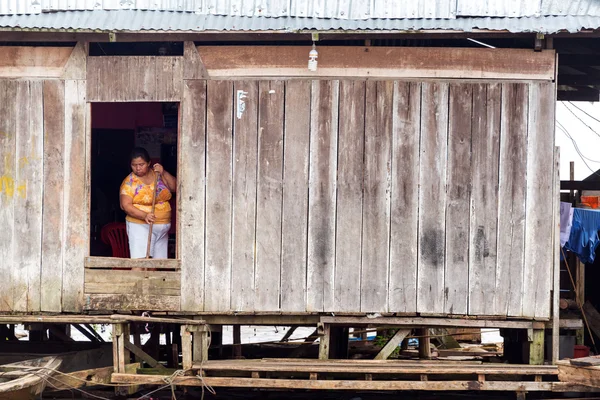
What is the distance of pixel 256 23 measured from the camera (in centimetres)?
950

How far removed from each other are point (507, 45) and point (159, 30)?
372 cm

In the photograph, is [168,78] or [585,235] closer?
[168,78]

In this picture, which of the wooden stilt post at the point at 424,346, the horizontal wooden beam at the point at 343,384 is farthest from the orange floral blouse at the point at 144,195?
the wooden stilt post at the point at 424,346

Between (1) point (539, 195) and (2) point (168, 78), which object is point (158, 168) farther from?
(1) point (539, 195)

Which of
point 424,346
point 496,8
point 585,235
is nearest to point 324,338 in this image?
point 424,346

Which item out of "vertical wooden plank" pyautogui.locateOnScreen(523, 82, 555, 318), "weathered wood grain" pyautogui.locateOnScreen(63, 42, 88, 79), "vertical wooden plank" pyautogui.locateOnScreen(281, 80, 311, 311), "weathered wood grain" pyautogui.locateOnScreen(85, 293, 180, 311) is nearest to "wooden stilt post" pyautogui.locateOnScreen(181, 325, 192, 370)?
"weathered wood grain" pyautogui.locateOnScreen(85, 293, 180, 311)

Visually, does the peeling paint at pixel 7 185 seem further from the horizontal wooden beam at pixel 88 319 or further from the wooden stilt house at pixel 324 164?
the horizontal wooden beam at pixel 88 319

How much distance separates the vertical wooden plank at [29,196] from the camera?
995cm

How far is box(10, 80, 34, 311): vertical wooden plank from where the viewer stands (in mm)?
9953

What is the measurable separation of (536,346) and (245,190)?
133 inches

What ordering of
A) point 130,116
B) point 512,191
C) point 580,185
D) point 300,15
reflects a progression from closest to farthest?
point 300,15 → point 512,191 → point 580,185 → point 130,116

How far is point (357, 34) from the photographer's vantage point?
9.56 metres

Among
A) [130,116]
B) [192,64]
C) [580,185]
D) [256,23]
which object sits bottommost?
[580,185]

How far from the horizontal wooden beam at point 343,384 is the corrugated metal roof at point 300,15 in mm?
3409
